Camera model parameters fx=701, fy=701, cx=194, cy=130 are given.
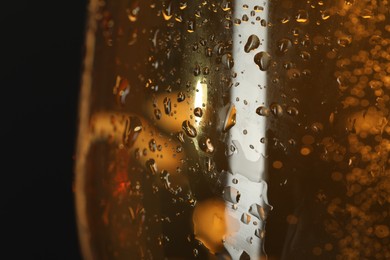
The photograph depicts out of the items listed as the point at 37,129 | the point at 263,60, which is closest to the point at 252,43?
the point at 263,60

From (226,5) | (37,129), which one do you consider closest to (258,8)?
(226,5)

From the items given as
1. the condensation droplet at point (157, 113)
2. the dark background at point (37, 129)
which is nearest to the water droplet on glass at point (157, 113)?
the condensation droplet at point (157, 113)

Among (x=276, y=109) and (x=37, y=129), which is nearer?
(x=276, y=109)

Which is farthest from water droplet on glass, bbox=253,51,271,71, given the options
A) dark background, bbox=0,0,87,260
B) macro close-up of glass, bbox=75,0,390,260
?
dark background, bbox=0,0,87,260

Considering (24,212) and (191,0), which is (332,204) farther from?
(24,212)

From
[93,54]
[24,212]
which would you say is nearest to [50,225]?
[24,212]

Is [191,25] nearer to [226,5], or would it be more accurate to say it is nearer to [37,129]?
[226,5]

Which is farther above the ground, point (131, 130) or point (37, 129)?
point (131, 130)

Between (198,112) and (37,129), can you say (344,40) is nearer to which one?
(198,112)
